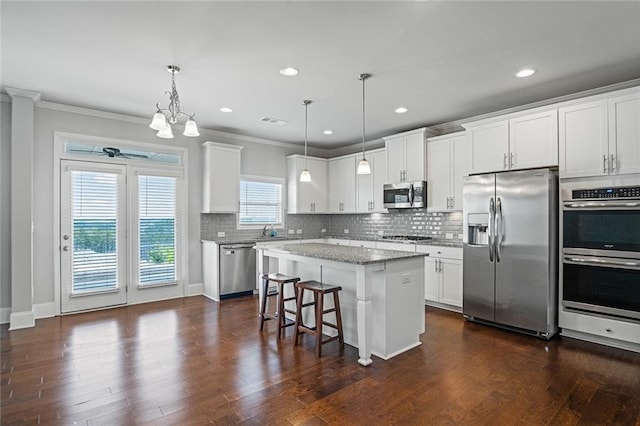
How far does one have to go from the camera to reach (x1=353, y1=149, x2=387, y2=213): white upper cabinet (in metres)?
6.15

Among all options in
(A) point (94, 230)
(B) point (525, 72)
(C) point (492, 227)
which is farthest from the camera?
(A) point (94, 230)

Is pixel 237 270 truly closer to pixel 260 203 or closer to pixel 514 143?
pixel 260 203

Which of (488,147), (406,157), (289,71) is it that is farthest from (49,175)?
(488,147)

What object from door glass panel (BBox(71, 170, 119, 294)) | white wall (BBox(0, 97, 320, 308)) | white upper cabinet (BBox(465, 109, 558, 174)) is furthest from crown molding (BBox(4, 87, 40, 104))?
white upper cabinet (BBox(465, 109, 558, 174))

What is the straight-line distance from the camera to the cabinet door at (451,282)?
15.2 feet

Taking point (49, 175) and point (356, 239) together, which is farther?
point (356, 239)

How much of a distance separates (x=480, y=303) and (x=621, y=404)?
5.78 feet

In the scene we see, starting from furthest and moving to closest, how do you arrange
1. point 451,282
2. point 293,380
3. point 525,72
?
point 451,282, point 525,72, point 293,380

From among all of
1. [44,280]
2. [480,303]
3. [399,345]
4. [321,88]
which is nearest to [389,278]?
[399,345]

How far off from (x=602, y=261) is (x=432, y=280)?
2.02 m

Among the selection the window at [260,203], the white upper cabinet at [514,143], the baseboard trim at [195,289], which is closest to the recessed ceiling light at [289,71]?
the white upper cabinet at [514,143]

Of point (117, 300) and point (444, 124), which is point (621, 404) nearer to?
point (444, 124)

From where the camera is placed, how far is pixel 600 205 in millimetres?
3422

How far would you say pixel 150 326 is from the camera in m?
4.12
